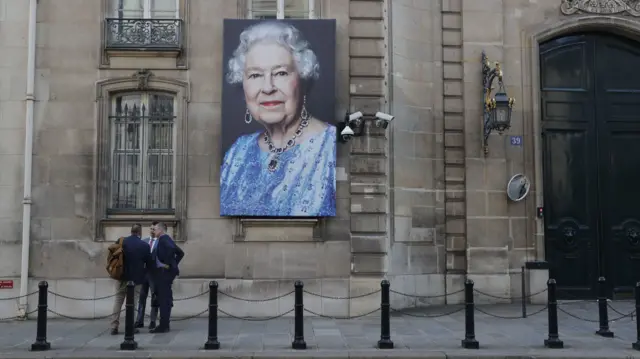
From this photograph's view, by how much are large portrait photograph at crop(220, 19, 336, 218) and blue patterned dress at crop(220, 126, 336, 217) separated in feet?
0.07

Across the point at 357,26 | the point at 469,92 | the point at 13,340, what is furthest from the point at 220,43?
the point at 13,340

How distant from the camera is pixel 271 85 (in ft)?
45.7

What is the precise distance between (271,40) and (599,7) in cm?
846

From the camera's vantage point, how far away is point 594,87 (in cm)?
1662

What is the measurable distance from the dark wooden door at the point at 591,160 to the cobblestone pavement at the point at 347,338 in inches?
89.7

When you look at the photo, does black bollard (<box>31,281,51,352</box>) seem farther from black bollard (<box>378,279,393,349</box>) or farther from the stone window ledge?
black bollard (<box>378,279,393,349</box>)

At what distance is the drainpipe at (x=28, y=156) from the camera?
1341 centimetres

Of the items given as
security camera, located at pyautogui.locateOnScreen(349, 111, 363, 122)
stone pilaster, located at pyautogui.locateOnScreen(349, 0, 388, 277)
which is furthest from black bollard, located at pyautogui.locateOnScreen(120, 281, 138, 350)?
security camera, located at pyautogui.locateOnScreen(349, 111, 363, 122)

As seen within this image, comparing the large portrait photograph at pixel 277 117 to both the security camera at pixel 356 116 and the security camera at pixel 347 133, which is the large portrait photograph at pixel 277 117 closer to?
the security camera at pixel 347 133

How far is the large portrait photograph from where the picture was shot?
13.7 m

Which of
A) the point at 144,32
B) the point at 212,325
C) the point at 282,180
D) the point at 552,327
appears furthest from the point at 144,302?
the point at 552,327

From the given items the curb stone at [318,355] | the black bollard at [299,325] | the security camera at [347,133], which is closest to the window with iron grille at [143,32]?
the security camera at [347,133]

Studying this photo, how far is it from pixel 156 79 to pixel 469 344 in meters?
8.38

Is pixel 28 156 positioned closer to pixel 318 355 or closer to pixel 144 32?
pixel 144 32
